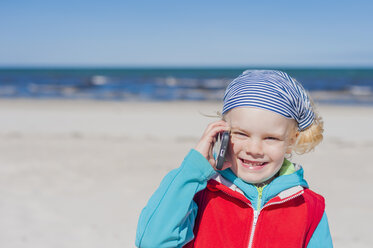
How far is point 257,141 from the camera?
1.55 m

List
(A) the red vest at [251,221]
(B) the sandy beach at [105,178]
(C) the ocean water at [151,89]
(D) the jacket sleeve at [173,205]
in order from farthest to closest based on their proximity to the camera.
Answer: (C) the ocean water at [151,89] < (B) the sandy beach at [105,178] < (A) the red vest at [251,221] < (D) the jacket sleeve at [173,205]

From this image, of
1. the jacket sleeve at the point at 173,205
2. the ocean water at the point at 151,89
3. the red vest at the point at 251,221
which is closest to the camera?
the jacket sleeve at the point at 173,205

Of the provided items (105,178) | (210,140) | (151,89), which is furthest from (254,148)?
(151,89)

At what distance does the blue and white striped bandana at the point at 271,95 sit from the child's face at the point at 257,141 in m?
0.03

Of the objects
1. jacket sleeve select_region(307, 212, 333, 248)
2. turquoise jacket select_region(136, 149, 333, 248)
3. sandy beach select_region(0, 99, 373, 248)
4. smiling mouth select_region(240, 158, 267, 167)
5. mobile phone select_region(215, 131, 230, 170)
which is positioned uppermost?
mobile phone select_region(215, 131, 230, 170)

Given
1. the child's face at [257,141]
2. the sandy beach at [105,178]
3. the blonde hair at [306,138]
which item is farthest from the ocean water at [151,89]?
the child's face at [257,141]

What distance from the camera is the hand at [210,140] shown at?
1.54 m

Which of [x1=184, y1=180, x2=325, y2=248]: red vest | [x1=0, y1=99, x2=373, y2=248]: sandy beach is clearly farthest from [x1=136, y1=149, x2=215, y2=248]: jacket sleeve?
[x1=0, y1=99, x2=373, y2=248]: sandy beach

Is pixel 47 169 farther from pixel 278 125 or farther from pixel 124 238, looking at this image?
pixel 278 125

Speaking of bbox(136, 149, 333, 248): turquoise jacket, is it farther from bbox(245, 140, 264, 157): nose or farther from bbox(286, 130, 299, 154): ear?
bbox(286, 130, 299, 154): ear

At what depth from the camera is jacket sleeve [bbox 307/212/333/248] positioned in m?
1.63

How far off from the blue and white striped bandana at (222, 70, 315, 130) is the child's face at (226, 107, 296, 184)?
27 mm

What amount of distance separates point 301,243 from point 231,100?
648mm

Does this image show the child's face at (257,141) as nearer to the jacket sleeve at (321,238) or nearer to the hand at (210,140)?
the hand at (210,140)
